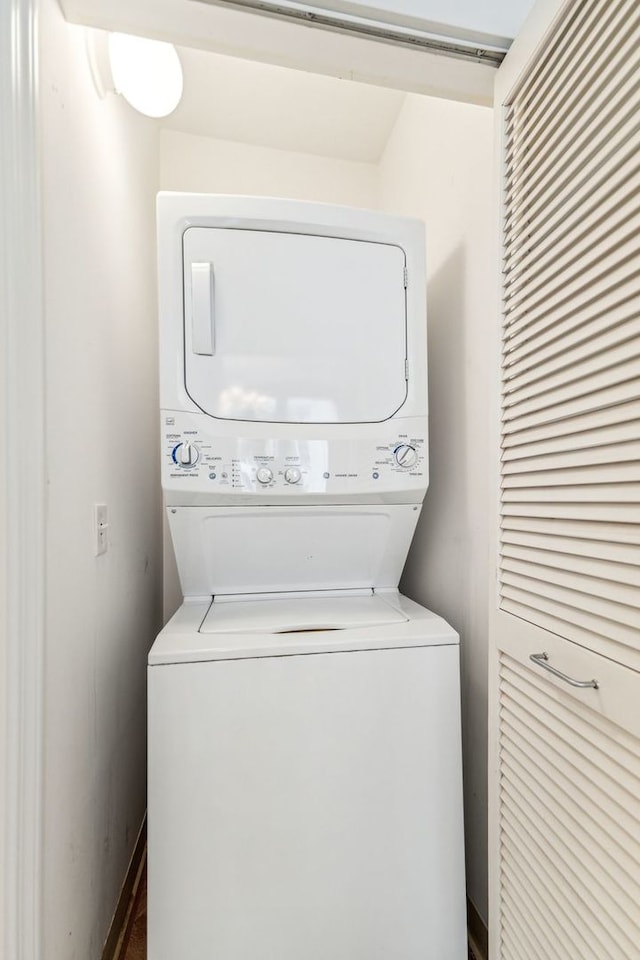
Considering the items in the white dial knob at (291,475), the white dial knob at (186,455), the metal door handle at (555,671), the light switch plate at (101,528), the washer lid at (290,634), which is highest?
the white dial knob at (186,455)

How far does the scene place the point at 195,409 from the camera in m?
1.22

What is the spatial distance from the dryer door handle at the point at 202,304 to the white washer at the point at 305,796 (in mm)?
772

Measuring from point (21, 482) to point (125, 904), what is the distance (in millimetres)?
1408

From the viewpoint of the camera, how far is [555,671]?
2.50ft

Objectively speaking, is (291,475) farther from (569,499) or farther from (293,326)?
(569,499)

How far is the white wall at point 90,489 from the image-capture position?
91 centimetres

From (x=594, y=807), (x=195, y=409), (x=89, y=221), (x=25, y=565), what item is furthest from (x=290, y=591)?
(x=89, y=221)

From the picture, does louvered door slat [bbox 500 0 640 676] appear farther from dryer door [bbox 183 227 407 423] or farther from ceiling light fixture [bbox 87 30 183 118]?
ceiling light fixture [bbox 87 30 183 118]

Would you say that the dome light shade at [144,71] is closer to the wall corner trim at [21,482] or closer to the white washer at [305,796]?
the wall corner trim at [21,482]

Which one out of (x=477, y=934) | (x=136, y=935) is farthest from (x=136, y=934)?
(x=477, y=934)

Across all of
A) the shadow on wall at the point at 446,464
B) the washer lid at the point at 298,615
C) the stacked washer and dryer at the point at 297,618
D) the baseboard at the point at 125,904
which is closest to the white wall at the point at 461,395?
the shadow on wall at the point at 446,464

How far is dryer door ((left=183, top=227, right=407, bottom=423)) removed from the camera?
1227 millimetres

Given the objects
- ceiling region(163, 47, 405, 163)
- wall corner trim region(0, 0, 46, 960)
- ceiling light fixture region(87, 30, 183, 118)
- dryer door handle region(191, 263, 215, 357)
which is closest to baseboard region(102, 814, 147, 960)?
wall corner trim region(0, 0, 46, 960)

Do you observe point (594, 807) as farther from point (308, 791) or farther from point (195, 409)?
point (195, 409)
